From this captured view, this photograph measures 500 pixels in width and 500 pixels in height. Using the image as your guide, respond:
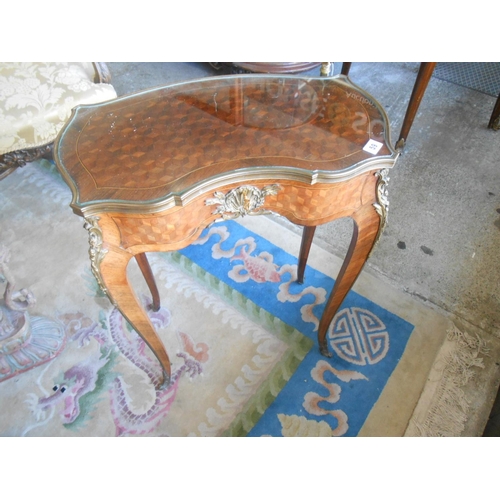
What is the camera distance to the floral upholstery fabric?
3.97 ft

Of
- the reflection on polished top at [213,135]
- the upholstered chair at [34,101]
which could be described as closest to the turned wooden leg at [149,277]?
the reflection on polished top at [213,135]

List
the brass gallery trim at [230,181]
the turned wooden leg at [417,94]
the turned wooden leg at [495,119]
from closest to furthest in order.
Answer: the brass gallery trim at [230,181] → the turned wooden leg at [417,94] → the turned wooden leg at [495,119]

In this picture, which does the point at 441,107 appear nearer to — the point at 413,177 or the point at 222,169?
the point at 413,177

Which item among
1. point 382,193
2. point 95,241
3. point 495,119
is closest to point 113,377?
point 95,241

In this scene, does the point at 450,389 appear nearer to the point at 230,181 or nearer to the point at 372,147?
the point at 372,147

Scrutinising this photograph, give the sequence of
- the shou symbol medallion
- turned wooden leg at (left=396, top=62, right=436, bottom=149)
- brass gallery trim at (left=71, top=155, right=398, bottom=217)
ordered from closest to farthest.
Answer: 1. brass gallery trim at (left=71, top=155, right=398, bottom=217)
2. the shou symbol medallion
3. turned wooden leg at (left=396, top=62, right=436, bottom=149)

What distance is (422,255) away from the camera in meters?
1.38

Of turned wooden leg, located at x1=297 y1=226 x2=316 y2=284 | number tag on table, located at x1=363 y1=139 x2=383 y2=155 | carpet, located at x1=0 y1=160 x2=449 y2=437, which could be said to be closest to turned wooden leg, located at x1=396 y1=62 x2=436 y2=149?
carpet, located at x1=0 y1=160 x2=449 y2=437

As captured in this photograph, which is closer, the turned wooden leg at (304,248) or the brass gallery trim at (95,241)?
the brass gallery trim at (95,241)

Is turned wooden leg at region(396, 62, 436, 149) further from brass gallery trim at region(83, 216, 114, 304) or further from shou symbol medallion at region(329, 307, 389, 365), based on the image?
brass gallery trim at region(83, 216, 114, 304)

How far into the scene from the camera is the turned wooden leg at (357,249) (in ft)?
2.59

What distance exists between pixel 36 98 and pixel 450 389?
1544 mm

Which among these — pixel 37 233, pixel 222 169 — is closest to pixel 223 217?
pixel 222 169

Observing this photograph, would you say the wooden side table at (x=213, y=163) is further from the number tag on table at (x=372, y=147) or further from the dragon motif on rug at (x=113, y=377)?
the dragon motif on rug at (x=113, y=377)
